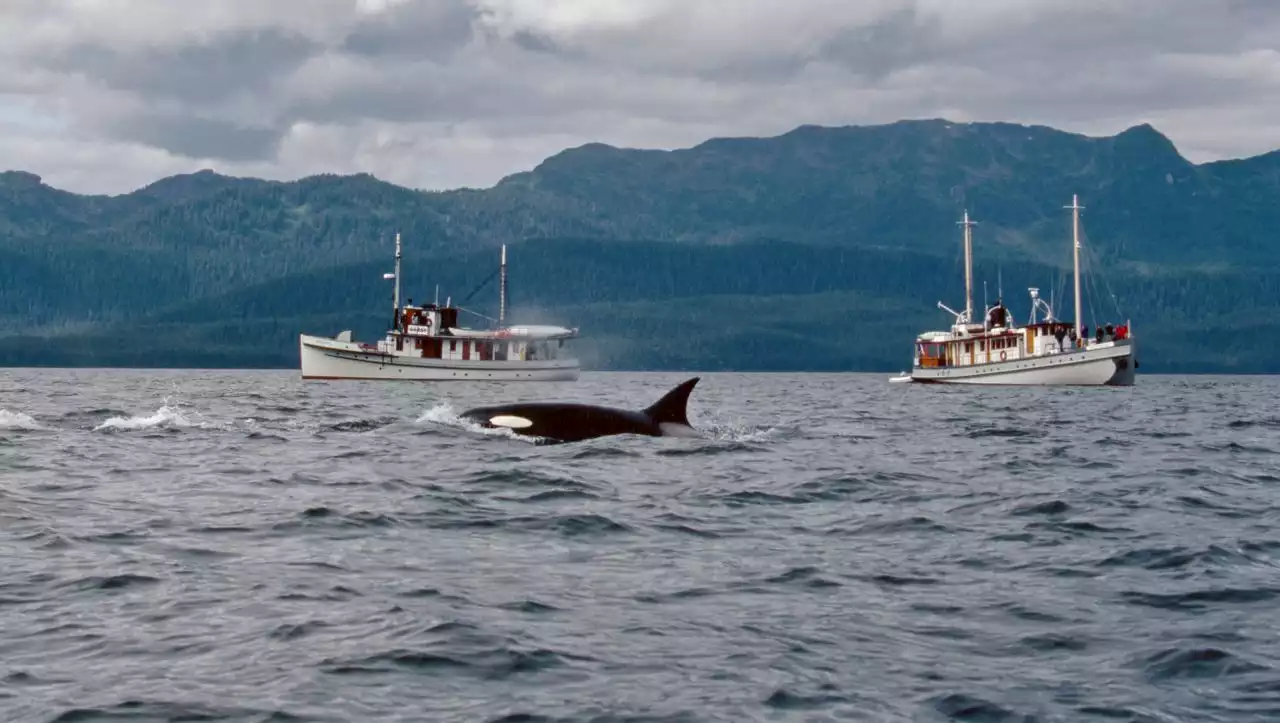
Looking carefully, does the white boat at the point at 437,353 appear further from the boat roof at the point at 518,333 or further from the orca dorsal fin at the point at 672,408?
the orca dorsal fin at the point at 672,408

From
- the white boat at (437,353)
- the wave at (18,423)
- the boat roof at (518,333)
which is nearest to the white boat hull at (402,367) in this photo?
the white boat at (437,353)

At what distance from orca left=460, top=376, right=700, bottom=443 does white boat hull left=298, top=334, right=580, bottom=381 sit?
98.6 meters

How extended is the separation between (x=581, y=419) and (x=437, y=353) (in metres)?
105

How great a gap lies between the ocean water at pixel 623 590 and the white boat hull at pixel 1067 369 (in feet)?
307

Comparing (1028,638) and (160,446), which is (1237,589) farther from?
(160,446)

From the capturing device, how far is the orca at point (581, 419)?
33.0m

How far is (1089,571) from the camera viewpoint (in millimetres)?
16672

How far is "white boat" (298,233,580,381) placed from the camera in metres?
134

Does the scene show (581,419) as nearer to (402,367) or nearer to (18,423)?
(18,423)

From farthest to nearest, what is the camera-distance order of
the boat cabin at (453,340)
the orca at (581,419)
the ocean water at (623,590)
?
the boat cabin at (453,340)
the orca at (581,419)
the ocean water at (623,590)

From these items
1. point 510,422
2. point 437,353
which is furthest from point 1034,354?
point 510,422

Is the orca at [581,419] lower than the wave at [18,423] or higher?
higher

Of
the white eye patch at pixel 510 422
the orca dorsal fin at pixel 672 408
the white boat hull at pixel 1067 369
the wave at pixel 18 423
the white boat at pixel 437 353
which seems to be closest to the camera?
A: the white eye patch at pixel 510 422

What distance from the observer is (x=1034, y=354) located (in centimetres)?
12550
